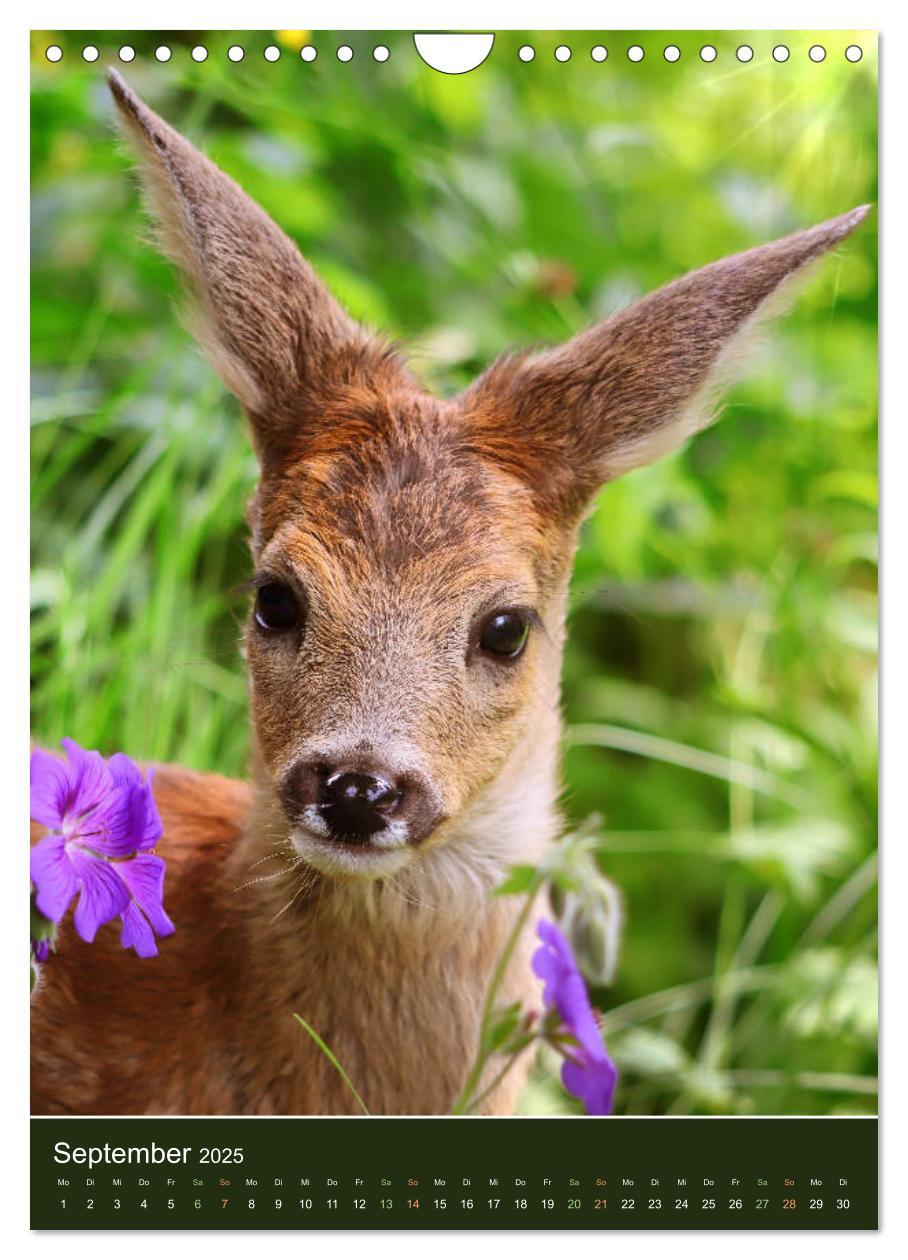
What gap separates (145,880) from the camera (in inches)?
101

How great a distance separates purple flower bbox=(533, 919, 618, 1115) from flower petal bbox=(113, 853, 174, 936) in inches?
23.6

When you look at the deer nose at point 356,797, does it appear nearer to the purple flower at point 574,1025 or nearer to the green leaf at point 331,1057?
the purple flower at point 574,1025

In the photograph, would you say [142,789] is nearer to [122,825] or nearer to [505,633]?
[122,825]

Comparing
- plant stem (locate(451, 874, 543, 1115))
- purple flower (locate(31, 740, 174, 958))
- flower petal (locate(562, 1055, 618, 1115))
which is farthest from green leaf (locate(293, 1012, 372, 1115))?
flower petal (locate(562, 1055, 618, 1115))

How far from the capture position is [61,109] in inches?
147

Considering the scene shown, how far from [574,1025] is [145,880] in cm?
71

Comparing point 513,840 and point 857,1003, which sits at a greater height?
point 513,840

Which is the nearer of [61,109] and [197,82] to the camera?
[197,82]

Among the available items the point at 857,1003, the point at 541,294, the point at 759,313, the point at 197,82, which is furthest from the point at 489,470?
the point at 541,294

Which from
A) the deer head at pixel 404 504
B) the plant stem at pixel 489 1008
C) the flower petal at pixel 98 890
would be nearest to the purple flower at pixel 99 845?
the flower petal at pixel 98 890

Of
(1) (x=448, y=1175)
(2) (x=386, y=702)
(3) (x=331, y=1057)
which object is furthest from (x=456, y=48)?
(1) (x=448, y=1175)

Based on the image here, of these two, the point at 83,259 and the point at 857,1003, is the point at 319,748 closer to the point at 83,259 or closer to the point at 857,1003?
the point at 857,1003

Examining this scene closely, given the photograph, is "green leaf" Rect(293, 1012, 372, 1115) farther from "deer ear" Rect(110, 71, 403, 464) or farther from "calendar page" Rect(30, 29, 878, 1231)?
"deer ear" Rect(110, 71, 403, 464)

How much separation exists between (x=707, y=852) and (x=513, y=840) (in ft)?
5.20
